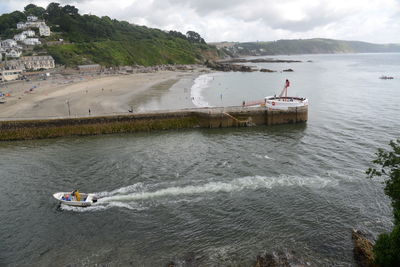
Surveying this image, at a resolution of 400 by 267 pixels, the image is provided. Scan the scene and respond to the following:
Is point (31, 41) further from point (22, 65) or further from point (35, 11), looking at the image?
point (35, 11)

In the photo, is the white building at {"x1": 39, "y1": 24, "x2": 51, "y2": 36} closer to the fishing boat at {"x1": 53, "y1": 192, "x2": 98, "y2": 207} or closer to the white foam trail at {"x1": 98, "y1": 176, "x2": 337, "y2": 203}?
the fishing boat at {"x1": 53, "y1": 192, "x2": 98, "y2": 207}

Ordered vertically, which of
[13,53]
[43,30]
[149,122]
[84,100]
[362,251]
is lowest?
[362,251]

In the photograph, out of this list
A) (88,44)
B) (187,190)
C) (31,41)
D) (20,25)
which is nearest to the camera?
(187,190)

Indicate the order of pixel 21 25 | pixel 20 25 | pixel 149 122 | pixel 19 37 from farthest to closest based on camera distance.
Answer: pixel 21 25
pixel 20 25
pixel 19 37
pixel 149 122

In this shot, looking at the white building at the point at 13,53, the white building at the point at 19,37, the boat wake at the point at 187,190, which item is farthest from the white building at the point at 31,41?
the boat wake at the point at 187,190

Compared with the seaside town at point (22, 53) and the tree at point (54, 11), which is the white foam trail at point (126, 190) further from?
the tree at point (54, 11)

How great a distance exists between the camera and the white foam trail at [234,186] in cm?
2555

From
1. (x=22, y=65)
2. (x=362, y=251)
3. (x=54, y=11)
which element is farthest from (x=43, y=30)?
(x=362, y=251)

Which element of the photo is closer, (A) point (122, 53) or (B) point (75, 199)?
(B) point (75, 199)

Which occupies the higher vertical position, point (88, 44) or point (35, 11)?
point (35, 11)

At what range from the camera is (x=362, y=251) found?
1806cm

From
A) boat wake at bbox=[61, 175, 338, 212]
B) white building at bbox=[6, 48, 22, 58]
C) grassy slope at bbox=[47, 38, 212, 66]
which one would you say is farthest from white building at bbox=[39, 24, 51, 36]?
boat wake at bbox=[61, 175, 338, 212]

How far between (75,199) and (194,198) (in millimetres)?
10279

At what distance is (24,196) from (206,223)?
1738 cm
